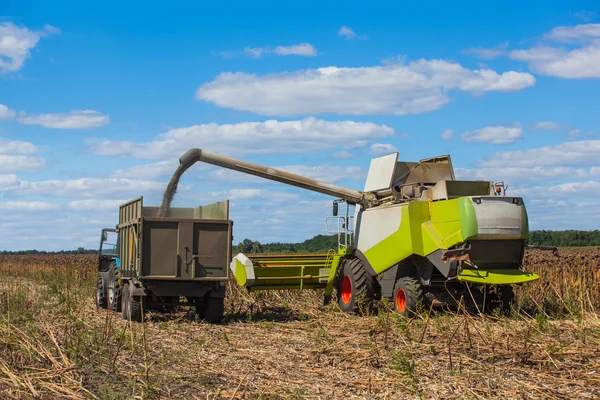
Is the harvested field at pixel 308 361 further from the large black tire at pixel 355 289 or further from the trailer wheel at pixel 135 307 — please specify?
the large black tire at pixel 355 289

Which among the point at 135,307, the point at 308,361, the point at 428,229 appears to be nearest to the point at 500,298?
the point at 428,229

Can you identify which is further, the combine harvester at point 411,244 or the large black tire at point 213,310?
the large black tire at point 213,310

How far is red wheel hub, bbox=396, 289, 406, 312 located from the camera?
44.5ft

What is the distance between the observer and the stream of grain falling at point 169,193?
15984 millimetres

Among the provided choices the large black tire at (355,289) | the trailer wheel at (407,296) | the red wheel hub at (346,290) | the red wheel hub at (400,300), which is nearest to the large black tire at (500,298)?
the trailer wheel at (407,296)

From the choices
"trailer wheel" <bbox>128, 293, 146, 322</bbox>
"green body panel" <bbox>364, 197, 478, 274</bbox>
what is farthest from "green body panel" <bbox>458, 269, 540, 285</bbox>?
"trailer wheel" <bbox>128, 293, 146, 322</bbox>

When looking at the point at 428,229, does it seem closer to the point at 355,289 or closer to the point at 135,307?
the point at 355,289

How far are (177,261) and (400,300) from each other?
4.31 metres

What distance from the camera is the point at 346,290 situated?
51.7ft

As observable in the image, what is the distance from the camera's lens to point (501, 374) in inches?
313

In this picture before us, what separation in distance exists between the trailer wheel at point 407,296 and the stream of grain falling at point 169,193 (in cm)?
544

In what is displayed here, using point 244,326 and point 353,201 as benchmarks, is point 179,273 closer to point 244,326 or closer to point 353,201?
point 244,326

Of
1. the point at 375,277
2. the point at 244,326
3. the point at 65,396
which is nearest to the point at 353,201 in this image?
the point at 375,277

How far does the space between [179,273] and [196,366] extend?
5282mm
